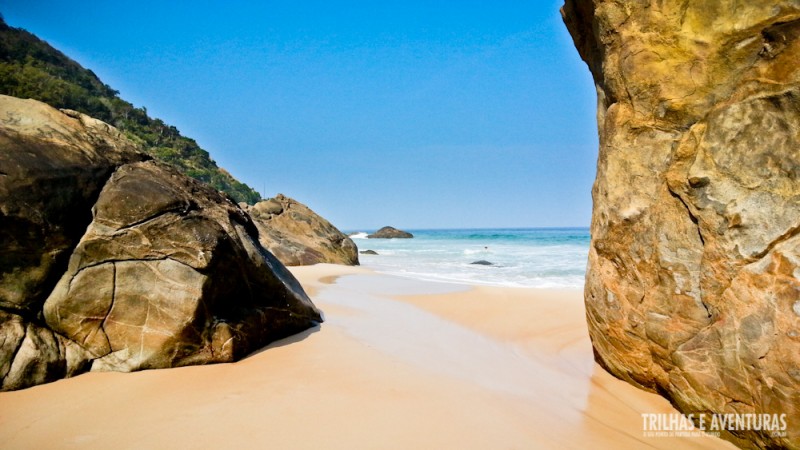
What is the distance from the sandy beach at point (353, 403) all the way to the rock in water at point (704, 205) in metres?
0.53

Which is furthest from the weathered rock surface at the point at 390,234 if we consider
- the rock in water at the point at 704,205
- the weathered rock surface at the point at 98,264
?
the rock in water at the point at 704,205

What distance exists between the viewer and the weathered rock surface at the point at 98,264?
10.2ft

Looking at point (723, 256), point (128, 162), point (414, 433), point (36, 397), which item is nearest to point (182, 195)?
point (128, 162)

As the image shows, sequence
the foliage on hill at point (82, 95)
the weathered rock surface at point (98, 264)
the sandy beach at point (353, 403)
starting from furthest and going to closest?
the foliage on hill at point (82, 95), the weathered rock surface at point (98, 264), the sandy beach at point (353, 403)

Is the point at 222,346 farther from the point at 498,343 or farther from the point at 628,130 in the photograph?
the point at 628,130

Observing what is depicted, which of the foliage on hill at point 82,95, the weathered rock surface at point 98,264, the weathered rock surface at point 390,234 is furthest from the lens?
the weathered rock surface at point 390,234

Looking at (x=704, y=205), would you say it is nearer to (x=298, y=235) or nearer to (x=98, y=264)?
(x=98, y=264)

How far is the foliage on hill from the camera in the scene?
131ft

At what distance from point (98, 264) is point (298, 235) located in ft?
48.8

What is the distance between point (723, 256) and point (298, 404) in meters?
3.09

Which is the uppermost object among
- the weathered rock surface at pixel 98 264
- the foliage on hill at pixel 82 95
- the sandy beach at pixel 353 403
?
the foliage on hill at pixel 82 95

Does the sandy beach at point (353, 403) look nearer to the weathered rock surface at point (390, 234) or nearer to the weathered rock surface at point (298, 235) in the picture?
the weathered rock surface at point (298, 235)

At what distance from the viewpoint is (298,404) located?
2811 millimetres

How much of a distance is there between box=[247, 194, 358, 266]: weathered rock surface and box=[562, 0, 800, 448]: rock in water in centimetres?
1300
